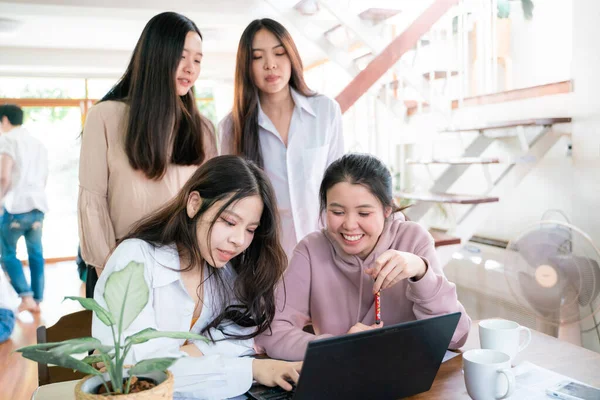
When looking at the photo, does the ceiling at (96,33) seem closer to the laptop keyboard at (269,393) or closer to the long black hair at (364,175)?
the long black hair at (364,175)

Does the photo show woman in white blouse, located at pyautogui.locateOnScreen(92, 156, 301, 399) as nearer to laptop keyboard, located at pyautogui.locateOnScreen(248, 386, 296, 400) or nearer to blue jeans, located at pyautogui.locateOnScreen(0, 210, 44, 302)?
laptop keyboard, located at pyautogui.locateOnScreen(248, 386, 296, 400)

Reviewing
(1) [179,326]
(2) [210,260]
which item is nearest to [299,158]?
(2) [210,260]

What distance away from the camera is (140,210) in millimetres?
1749

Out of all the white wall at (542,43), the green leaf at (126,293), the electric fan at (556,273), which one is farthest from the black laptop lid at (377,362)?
Answer: the white wall at (542,43)

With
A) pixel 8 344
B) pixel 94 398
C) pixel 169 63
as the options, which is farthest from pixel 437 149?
pixel 94 398

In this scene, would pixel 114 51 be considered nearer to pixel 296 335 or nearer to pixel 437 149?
pixel 437 149

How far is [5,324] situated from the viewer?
397 cm

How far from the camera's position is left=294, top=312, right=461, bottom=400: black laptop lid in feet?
→ 2.85

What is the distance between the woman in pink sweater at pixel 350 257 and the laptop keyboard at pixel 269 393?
0.94 feet

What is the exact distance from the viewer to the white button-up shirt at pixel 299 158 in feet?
6.72

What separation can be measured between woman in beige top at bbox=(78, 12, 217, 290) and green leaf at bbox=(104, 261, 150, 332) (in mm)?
1047

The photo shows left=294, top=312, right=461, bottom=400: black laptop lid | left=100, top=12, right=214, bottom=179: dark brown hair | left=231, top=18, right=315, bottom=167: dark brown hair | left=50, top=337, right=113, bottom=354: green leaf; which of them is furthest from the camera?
left=231, top=18, right=315, bottom=167: dark brown hair

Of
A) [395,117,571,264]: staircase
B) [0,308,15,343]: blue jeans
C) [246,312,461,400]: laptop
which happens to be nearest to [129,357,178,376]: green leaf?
[246,312,461,400]: laptop

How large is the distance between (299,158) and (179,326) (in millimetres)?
924
